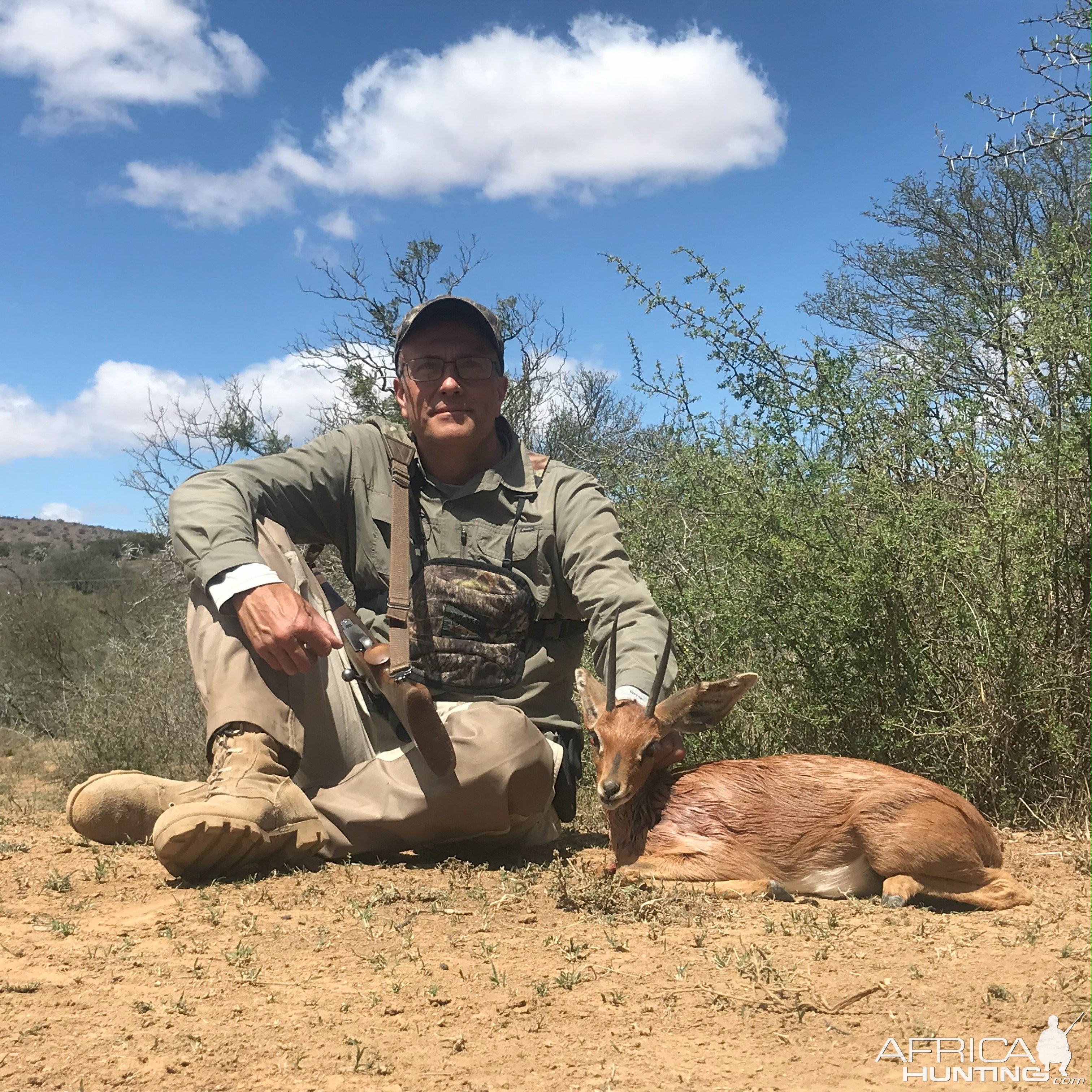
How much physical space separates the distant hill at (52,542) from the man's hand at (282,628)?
18616mm

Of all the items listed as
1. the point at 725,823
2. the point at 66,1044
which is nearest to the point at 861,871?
the point at 725,823

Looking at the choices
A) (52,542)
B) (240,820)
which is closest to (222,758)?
(240,820)

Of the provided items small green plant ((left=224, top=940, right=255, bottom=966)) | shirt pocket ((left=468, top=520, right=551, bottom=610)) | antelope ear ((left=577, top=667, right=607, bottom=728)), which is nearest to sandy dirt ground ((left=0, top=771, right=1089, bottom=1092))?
small green plant ((left=224, top=940, right=255, bottom=966))

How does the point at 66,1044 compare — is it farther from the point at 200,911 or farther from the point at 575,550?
the point at 575,550

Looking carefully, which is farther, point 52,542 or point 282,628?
point 52,542

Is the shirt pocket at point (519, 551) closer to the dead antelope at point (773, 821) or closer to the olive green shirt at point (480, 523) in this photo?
the olive green shirt at point (480, 523)

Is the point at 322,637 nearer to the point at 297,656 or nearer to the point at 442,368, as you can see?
the point at 297,656

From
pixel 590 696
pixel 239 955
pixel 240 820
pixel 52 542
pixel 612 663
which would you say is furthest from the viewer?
pixel 52 542

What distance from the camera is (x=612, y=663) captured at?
4.23 metres

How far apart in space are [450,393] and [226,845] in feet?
7.46

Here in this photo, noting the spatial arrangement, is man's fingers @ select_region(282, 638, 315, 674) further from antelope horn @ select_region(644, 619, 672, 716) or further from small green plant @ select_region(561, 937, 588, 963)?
small green plant @ select_region(561, 937, 588, 963)

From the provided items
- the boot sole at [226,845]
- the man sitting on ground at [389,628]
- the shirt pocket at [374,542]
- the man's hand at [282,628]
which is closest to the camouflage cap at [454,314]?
the man sitting on ground at [389,628]

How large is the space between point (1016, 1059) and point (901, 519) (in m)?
3.14

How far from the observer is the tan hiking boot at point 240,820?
12.9ft
